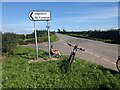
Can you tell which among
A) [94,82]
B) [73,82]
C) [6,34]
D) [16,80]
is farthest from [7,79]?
[6,34]

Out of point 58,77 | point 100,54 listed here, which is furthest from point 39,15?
point 100,54

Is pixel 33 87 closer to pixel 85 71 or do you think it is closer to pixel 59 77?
pixel 59 77

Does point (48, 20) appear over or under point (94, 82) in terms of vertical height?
over

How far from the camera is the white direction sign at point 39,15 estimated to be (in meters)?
14.2

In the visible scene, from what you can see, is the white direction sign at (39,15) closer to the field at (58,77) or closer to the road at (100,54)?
the field at (58,77)

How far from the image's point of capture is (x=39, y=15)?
46.7 feet

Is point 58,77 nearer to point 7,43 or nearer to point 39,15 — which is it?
point 39,15

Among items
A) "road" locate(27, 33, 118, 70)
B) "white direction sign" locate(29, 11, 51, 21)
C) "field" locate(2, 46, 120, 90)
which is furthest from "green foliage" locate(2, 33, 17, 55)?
"field" locate(2, 46, 120, 90)

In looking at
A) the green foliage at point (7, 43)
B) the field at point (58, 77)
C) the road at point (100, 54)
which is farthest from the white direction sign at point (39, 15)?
the green foliage at point (7, 43)

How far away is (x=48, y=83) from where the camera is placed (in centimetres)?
926

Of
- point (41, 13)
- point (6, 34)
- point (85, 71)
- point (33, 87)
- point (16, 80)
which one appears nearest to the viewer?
point (33, 87)

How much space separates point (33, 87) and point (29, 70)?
247cm

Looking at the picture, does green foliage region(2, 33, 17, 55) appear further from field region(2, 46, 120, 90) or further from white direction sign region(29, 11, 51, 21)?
field region(2, 46, 120, 90)

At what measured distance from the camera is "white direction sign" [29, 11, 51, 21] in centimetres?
1416
